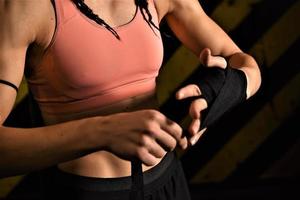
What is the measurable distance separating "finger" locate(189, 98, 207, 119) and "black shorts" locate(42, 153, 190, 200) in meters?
0.23

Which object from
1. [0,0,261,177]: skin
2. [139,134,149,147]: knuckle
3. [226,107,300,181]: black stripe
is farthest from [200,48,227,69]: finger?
[226,107,300,181]: black stripe

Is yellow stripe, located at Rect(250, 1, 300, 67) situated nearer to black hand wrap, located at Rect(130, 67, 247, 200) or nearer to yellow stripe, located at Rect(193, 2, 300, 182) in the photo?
yellow stripe, located at Rect(193, 2, 300, 182)

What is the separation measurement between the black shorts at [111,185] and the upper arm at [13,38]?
21 centimetres

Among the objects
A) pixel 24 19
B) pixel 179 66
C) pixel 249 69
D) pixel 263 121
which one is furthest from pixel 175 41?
pixel 24 19

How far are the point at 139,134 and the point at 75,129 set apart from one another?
4.1 inches

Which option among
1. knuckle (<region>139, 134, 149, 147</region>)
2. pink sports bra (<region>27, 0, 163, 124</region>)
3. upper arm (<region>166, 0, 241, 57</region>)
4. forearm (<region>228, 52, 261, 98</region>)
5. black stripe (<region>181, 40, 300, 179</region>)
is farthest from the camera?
black stripe (<region>181, 40, 300, 179</region>)

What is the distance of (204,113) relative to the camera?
0.76 m

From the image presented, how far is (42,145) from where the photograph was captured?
700 millimetres

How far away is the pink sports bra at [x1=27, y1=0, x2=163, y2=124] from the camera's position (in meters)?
0.79

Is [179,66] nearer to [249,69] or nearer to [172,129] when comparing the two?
[249,69]

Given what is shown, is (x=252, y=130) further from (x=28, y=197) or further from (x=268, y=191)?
(x=28, y=197)

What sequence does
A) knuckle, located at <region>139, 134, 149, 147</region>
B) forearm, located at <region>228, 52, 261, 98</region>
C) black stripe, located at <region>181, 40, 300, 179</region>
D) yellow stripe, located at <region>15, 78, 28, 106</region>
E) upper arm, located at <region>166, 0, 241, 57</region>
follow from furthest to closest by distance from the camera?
black stripe, located at <region>181, 40, 300, 179</region>
yellow stripe, located at <region>15, 78, 28, 106</region>
upper arm, located at <region>166, 0, 241, 57</region>
forearm, located at <region>228, 52, 261, 98</region>
knuckle, located at <region>139, 134, 149, 147</region>

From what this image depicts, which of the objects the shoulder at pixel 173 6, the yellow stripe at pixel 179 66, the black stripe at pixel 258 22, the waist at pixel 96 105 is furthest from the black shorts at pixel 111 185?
the black stripe at pixel 258 22

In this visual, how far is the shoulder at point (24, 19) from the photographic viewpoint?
0.73m
